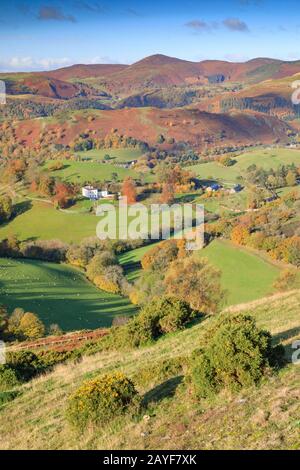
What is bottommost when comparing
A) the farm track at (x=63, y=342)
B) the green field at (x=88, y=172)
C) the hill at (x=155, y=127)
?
the green field at (x=88, y=172)

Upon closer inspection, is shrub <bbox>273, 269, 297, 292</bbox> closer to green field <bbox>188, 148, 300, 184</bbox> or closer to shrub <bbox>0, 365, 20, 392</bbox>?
shrub <bbox>0, 365, 20, 392</bbox>

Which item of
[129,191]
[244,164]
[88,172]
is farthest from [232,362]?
[244,164]

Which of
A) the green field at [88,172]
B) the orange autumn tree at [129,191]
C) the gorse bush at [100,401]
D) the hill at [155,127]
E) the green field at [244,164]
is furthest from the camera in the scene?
the hill at [155,127]

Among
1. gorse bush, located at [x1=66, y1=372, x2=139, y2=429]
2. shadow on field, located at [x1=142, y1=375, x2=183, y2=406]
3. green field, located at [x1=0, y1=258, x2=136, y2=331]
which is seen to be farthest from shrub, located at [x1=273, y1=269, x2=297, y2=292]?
gorse bush, located at [x1=66, y1=372, x2=139, y2=429]

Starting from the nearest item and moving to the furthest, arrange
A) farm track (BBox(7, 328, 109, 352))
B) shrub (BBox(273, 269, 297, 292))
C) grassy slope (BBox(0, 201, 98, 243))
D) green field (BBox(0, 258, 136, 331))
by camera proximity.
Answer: farm track (BBox(7, 328, 109, 352))
green field (BBox(0, 258, 136, 331))
shrub (BBox(273, 269, 297, 292))
grassy slope (BBox(0, 201, 98, 243))

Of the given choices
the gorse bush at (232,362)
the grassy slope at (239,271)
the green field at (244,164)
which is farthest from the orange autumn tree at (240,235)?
the green field at (244,164)

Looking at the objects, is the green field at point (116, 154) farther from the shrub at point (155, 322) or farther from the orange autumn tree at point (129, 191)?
the shrub at point (155, 322)
